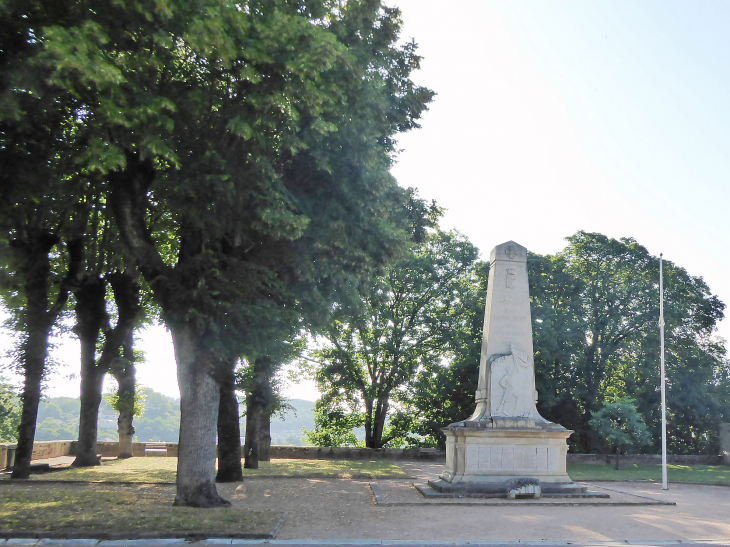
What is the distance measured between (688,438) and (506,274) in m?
Answer: 22.8

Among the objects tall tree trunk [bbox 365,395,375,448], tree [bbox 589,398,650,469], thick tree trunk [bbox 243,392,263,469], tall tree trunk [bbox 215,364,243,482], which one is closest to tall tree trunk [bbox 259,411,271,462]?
thick tree trunk [bbox 243,392,263,469]

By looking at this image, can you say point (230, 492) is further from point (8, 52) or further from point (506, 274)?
point (8, 52)

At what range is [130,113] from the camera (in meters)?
9.34

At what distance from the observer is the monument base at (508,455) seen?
49.8 feet

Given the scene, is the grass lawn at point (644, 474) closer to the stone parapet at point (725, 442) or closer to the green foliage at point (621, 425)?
the green foliage at point (621, 425)

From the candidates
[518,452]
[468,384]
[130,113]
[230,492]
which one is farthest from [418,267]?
[130,113]

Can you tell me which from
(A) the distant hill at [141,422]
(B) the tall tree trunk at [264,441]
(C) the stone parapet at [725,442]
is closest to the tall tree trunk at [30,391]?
(B) the tall tree trunk at [264,441]

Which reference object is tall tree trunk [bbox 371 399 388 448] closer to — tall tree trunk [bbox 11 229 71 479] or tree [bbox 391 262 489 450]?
tree [bbox 391 262 489 450]

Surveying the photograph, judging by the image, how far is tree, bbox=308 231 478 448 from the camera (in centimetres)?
3041

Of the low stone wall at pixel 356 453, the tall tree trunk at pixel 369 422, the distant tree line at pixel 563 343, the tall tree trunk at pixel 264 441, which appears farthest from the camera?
the tall tree trunk at pixel 369 422

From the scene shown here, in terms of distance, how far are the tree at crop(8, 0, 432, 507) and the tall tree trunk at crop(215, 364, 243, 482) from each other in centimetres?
500

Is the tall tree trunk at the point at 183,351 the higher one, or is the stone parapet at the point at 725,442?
the tall tree trunk at the point at 183,351

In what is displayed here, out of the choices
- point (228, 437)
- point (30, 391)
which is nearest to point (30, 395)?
point (30, 391)

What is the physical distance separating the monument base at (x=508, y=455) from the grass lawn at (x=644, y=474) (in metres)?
5.27
